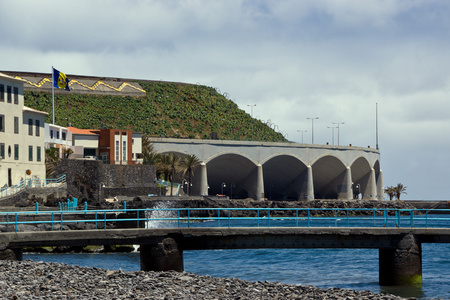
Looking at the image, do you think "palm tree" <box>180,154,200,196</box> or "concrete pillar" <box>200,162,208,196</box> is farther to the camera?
"concrete pillar" <box>200,162,208,196</box>

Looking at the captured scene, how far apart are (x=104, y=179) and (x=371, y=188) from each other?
72.4 metres

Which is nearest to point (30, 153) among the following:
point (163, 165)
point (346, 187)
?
point (163, 165)

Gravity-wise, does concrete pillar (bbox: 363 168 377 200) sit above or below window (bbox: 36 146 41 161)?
below

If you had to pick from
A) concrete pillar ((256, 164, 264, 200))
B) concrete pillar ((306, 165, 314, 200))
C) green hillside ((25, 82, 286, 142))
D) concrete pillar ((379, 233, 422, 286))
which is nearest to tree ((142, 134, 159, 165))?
concrete pillar ((256, 164, 264, 200))

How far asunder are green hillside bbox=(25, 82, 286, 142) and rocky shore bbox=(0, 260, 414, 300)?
350ft

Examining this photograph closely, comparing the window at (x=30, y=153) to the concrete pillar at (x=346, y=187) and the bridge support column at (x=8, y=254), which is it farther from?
the concrete pillar at (x=346, y=187)

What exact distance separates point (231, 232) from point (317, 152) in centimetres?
9083

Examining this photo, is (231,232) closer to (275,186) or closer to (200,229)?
(200,229)

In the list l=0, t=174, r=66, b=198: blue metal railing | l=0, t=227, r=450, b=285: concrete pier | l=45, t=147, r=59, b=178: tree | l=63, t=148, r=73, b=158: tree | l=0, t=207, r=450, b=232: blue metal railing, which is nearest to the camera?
l=0, t=227, r=450, b=285: concrete pier

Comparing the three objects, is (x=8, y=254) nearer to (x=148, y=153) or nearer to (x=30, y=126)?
(x=30, y=126)

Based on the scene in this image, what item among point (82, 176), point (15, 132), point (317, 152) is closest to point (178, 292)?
point (15, 132)

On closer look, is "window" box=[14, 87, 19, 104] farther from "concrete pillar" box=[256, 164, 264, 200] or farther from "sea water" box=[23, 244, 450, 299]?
"concrete pillar" box=[256, 164, 264, 200]

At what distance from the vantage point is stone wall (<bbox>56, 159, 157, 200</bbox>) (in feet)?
234

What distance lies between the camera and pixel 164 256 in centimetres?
2792
